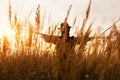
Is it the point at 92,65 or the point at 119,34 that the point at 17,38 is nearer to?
the point at 92,65

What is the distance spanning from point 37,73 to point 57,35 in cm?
50

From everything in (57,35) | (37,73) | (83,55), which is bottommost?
(37,73)

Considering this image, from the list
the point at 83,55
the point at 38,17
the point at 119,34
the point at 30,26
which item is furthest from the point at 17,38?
the point at 119,34

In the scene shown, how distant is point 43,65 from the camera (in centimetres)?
301

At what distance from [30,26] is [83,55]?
75cm

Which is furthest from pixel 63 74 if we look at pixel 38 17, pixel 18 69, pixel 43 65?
pixel 38 17

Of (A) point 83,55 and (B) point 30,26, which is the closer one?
(A) point 83,55

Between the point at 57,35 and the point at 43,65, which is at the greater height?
the point at 57,35

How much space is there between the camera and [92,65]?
2955 mm

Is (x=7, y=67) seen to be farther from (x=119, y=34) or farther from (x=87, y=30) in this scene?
(x=119, y=34)

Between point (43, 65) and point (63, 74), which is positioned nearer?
point (63, 74)

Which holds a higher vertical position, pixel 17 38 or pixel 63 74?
pixel 17 38

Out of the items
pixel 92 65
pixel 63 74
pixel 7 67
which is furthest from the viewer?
pixel 7 67

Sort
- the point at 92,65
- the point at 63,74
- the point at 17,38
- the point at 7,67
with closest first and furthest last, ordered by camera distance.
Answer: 1. the point at 63,74
2. the point at 92,65
3. the point at 7,67
4. the point at 17,38
